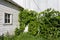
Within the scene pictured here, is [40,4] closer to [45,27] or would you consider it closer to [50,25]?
[50,25]

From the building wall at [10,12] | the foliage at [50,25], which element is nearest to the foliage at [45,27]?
the foliage at [50,25]

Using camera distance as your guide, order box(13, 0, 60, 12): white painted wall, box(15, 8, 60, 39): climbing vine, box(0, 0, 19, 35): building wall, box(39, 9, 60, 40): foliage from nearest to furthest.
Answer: box(0, 0, 19, 35): building wall
box(39, 9, 60, 40): foliage
box(15, 8, 60, 39): climbing vine
box(13, 0, 60, 12): white painted wall

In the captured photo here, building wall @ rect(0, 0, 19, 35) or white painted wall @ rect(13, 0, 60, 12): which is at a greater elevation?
white painted wall @ rect(13, 0, 60, 12)

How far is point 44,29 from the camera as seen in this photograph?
35.4 ft

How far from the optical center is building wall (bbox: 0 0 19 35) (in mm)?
10133

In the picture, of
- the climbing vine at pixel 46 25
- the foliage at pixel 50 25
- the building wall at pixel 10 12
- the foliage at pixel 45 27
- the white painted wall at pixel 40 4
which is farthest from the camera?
the white painted wall at pixel 40 4

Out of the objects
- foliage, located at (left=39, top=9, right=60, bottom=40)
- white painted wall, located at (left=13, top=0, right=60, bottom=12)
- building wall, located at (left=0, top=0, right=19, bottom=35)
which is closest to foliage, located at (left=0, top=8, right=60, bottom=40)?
foliage, located at (left=39, top=9, right=60, bottom=40)

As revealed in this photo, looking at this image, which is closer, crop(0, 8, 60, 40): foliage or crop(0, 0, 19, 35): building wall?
crop(0, 0, 19, 35): building wall

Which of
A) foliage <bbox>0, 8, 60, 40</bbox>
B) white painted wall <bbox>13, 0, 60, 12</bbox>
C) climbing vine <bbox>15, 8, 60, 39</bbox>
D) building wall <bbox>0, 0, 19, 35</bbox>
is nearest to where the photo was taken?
building wall <bbox>0, 0, 19, 35</bbox>

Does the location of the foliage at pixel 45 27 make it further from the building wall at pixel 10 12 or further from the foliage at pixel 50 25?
the building wall at pixel 10 12

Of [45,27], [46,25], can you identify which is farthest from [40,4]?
[45,27]

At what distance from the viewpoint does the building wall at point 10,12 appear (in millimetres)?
10133

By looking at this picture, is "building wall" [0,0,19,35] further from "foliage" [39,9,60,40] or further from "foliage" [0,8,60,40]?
"foliage" [39,9,60,40]

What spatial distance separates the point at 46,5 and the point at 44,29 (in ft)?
14.3
